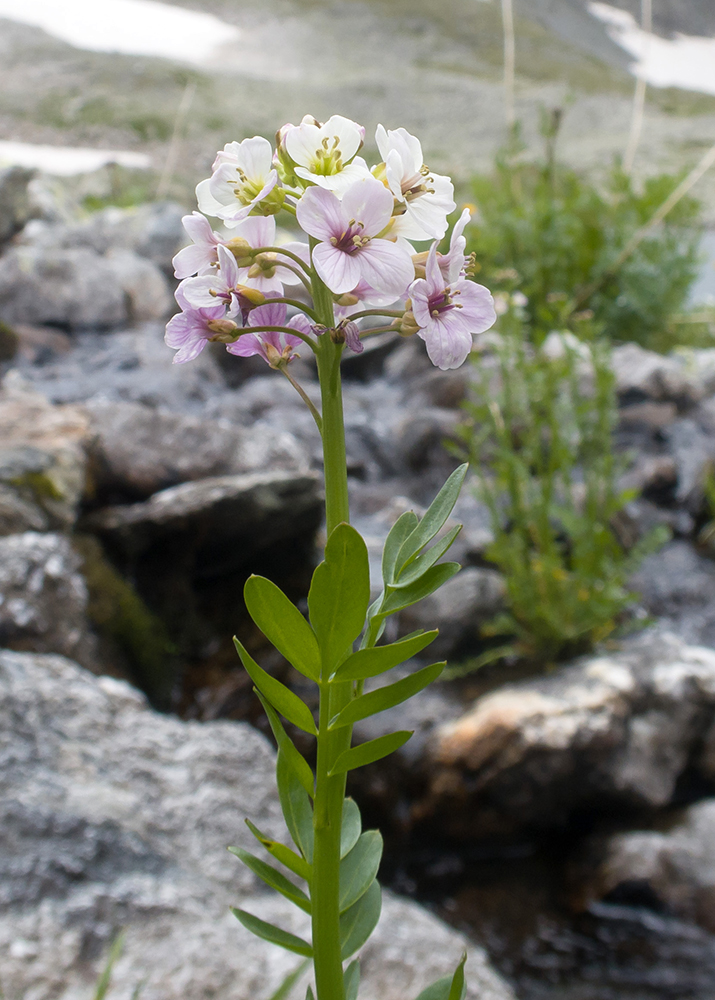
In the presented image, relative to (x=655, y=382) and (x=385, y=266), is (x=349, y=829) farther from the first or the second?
(x=655, y=382)

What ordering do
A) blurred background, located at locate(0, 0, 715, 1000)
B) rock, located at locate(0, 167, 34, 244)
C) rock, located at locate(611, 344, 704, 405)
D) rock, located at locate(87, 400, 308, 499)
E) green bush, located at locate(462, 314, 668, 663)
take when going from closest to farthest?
1. blurred background, located at locate(0, 0, 715, 1000)
2. green bush, located at locate(462, 314, 668, 663)
3. rock, located at locate(87, 400, 308, 499)
4. rock, located at locate(611, 344, 704, 405)
5. rock, located at locate(0, 167, 34, 244)

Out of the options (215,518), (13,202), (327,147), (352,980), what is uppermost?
(327,147)

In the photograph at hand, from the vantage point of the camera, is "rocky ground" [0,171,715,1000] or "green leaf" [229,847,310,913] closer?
"green leaf" [229,847,310,913]

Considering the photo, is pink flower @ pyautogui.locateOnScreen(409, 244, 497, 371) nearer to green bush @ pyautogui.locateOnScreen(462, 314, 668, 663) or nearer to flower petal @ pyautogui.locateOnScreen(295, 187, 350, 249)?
flower petal @ pyautogui.locateOnScreen(295, 187, 350, 249)

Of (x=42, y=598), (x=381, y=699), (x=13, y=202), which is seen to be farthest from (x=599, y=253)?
(x=13, y=202)

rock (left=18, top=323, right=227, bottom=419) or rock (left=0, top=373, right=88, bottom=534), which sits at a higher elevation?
rock (left=0, top=373, right=88, bottom=534)

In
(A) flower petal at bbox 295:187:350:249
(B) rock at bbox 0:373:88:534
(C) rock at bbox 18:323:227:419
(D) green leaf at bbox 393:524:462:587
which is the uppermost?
(A) flower petal at bbox 295:187:350:249

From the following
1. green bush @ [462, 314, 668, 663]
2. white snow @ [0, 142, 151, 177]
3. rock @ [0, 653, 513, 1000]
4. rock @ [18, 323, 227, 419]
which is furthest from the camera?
white snow @ [0, 142, 151, 177]

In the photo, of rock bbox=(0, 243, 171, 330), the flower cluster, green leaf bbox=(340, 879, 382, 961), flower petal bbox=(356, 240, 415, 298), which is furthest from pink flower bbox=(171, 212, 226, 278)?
rock bbox=(0, 243, 171, 330)
